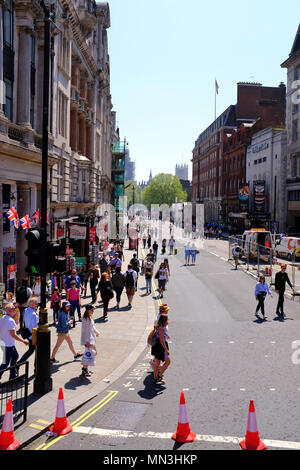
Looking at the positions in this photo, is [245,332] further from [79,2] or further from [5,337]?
[79,2]

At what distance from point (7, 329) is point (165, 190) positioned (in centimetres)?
13215

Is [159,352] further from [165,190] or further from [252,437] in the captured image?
[165,190]

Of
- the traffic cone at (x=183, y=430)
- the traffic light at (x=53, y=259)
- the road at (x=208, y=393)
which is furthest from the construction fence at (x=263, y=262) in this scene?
the traffic cone at (x=183, y=430)

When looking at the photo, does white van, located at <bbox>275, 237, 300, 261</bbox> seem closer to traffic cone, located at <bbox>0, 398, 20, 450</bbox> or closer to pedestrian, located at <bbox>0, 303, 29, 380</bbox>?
pedestrian, located at <bbox>0, 303, 29, 380</bbox>

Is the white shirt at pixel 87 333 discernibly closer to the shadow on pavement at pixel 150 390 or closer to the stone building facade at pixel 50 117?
the shadow on pavement at pixel 150 390

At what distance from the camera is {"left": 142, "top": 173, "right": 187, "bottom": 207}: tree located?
140250 mm

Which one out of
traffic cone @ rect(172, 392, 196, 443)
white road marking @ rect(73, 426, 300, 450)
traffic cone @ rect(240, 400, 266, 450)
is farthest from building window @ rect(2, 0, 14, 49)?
traffic cone @ rect(240, 400, 266, 450)

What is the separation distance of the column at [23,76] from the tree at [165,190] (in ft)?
396

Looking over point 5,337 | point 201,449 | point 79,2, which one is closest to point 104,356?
point 5,337

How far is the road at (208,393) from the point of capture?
285 inches

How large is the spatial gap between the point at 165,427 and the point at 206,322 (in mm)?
8596

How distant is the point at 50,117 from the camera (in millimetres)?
24219

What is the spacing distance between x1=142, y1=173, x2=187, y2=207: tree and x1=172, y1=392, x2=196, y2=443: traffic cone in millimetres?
133016

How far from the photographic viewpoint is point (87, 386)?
9.61 m
